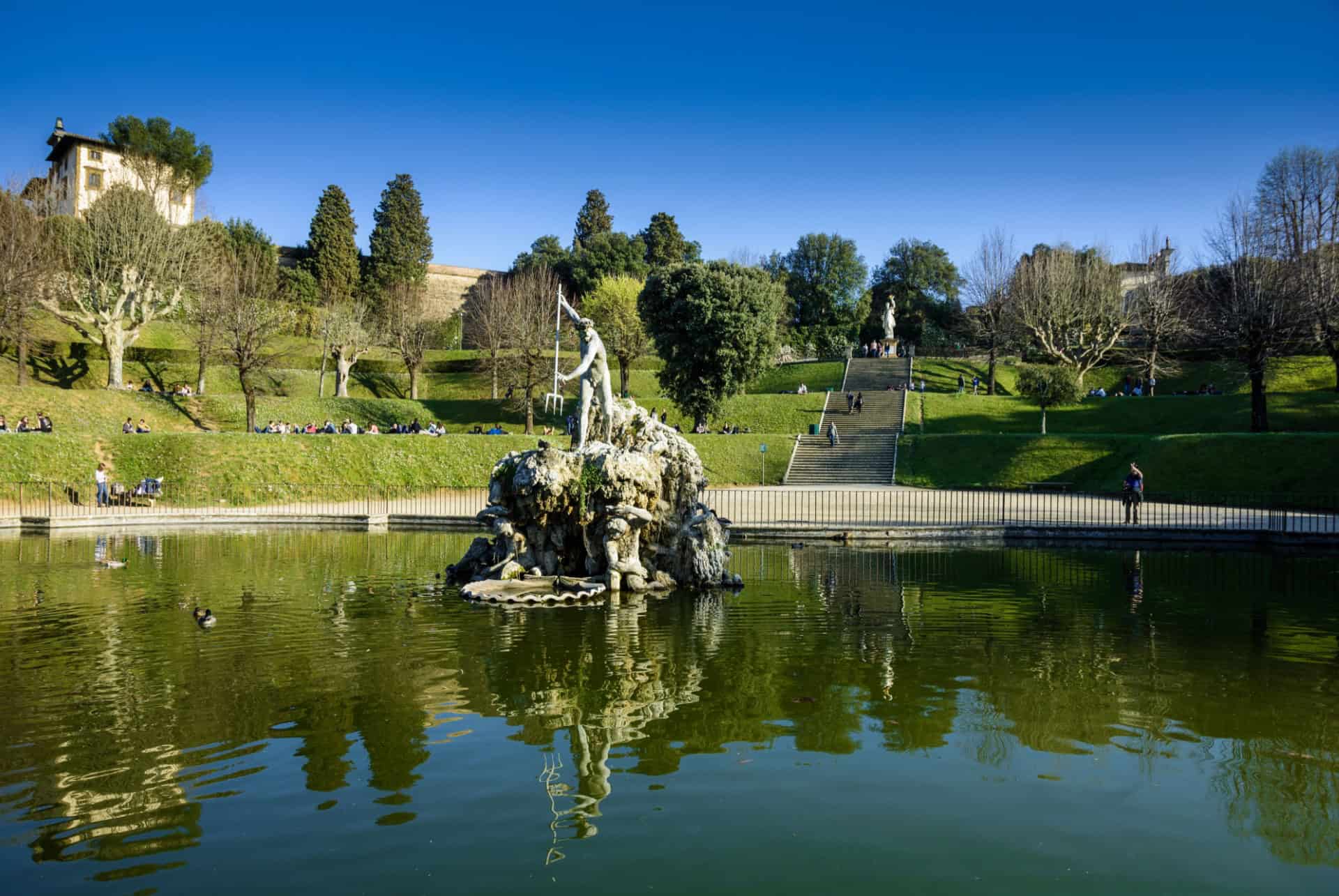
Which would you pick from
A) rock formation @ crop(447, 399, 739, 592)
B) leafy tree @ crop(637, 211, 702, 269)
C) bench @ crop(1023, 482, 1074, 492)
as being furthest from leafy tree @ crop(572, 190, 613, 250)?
rock formation @ crop(447, 399, 739, 592)

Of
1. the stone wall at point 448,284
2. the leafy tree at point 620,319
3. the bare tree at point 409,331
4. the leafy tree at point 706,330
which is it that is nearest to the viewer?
the leafy tree at point 706,330

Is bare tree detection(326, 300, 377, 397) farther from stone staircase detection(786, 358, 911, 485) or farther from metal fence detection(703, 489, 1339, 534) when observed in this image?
metal fence detection(703, 489, 1339, 534)

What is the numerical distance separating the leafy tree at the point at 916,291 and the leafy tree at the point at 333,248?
5193 cm

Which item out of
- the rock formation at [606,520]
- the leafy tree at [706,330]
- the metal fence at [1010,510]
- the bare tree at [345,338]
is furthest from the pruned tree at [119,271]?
the rock formation at [606,520]

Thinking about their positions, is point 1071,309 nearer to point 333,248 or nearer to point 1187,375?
point 1187,375

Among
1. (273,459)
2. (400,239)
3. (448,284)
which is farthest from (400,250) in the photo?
(273,459)

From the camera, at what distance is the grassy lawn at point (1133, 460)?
115 feet

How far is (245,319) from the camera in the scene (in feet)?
158

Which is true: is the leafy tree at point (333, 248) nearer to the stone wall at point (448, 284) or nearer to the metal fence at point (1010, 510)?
the stone wall at point (448, 284)

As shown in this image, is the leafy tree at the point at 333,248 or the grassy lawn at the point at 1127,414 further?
the leafy tree at the point at 333,248

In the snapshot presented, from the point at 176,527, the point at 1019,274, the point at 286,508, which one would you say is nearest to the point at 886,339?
the point at 1019,274

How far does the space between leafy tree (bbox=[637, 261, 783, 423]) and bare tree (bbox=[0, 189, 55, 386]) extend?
1296 inches

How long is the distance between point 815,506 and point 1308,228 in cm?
3687

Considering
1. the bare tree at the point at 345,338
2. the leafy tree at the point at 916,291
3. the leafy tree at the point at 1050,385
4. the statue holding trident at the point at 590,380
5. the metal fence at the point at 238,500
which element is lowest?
the metal fence at the point at 238,500
